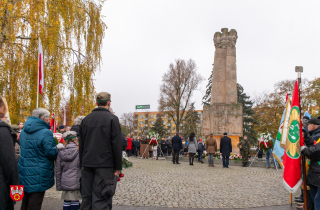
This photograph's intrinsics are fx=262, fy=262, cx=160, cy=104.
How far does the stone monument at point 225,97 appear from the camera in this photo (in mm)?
18145

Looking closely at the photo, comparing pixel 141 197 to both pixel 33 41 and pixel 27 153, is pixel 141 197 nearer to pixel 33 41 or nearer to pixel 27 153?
pixel 27 153

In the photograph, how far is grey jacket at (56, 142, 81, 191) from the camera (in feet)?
13.7

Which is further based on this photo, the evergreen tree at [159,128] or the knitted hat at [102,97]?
the evergreen tree at [159,128]

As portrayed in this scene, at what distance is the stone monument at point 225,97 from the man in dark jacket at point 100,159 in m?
15.7

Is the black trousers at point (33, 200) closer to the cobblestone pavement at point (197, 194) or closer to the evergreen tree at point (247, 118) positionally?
the cobblestone pavement at point (197, 194)

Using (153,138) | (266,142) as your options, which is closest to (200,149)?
(266,142)

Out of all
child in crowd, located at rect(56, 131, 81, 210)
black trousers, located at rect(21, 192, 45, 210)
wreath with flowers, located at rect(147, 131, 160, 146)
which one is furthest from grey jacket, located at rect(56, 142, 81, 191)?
wreath with flowers, located at rect(147, 131, 160, 146)

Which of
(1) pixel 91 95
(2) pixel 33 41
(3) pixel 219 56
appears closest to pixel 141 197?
(1) pixel 91 95

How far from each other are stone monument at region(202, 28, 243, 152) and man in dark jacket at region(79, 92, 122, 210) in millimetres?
15666

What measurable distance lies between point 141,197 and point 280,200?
11.3 feet

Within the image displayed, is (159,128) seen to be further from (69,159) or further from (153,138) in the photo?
(69,159)

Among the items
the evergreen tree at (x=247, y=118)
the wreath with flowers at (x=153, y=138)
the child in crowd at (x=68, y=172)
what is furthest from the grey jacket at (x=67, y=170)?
the evergreen tree at (x=247, y=118)

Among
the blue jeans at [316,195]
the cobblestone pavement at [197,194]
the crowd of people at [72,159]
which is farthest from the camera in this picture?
the cobblestone pavement at [197,194]

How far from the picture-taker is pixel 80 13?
10930 mm
